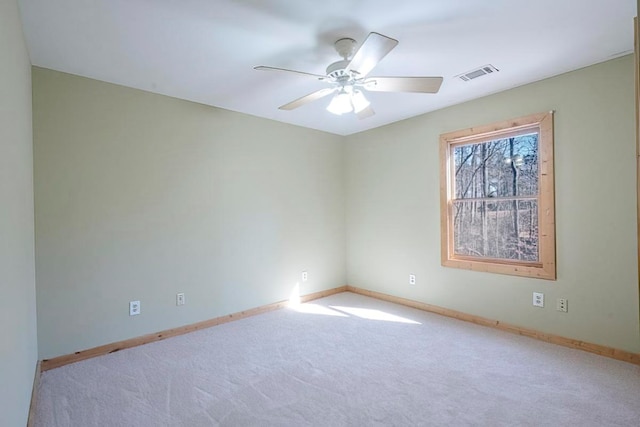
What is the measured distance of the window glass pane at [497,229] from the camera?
3.27 metres

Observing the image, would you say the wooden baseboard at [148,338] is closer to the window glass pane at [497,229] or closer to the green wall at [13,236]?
the green wall at [13,236]

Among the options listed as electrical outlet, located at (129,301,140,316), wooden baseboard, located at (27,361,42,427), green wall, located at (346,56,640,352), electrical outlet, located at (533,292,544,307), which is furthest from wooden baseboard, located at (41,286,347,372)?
electrical outlet, located at (533,292,544,307)

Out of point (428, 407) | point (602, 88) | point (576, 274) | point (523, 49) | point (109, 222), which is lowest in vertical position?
point (428, 407)

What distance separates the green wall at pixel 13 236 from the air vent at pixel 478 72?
307 cm

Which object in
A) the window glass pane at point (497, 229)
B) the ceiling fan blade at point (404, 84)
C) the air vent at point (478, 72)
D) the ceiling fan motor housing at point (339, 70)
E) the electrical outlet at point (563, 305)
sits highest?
the air vent at point (478, 72)

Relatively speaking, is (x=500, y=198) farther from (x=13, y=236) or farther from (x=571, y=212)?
(x=13, y=236)

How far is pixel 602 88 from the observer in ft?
8.98

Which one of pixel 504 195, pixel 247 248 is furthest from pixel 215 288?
pixel 504 195

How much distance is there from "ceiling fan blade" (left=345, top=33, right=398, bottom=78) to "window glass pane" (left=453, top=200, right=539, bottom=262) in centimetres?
221

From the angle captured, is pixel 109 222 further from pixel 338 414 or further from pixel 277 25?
pixel 338 414

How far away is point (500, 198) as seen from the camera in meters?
3.49

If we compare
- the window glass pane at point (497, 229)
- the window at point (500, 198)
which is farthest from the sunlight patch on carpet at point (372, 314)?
the window glass pane at point (497, 229)

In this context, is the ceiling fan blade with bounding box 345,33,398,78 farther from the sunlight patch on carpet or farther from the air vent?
the sunlight patch on carpet

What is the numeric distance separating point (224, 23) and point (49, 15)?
1022mm
